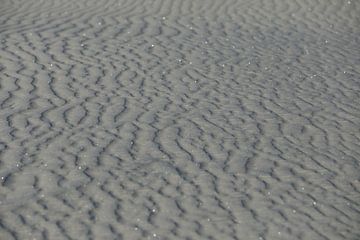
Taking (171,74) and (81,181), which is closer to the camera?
(81,181)

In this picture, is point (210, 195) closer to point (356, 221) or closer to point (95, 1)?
point (356, 221)

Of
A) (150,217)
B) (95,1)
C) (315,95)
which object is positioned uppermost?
(150,217)

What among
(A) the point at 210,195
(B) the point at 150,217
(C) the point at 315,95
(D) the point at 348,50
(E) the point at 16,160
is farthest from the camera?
(D) the point at 348,50

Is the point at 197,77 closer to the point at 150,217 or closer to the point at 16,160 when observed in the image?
the point at 16,160

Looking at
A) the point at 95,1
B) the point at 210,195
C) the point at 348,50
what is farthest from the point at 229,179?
the point at 95,1

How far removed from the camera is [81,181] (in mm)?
6355

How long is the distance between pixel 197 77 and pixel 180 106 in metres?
1.14

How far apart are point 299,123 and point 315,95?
1.04 metres

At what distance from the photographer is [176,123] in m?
7.87

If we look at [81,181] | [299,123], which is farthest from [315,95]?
[81,181]

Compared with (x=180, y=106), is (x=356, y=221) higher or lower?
higher

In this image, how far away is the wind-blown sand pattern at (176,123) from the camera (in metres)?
5.86

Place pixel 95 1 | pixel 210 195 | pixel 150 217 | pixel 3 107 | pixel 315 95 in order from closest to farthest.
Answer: pixel 150 217 < pixel 210 195 < pixel 3 107 < pixel 315 95 < pixel 95 1

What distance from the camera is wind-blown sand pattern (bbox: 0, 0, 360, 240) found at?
5.86 metres
